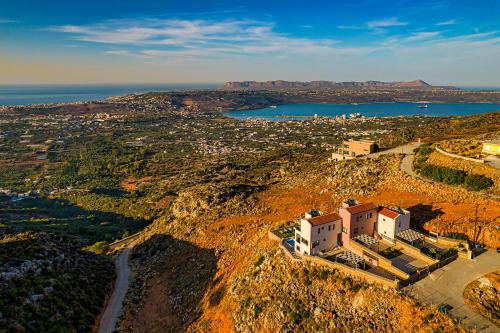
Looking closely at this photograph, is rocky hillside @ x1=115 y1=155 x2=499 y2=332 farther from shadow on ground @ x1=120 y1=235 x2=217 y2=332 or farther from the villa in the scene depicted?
the villa

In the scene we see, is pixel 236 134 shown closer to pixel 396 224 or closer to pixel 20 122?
pixel 20 122

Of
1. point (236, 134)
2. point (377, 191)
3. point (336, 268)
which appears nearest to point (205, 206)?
point (377, 191)

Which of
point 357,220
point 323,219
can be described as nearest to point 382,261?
point 357,220

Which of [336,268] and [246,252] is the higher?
[336,268]

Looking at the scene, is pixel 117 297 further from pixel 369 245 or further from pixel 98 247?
pixel 369 245

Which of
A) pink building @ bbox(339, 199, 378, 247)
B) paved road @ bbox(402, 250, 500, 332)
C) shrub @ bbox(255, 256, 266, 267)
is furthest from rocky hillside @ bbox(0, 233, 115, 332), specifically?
paved road @ bbox(402, 250, 500, 332)

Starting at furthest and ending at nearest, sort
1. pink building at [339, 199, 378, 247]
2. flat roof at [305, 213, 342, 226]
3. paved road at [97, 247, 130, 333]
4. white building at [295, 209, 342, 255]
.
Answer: paved road at [97, 247, 130, 333]
pink building at [339, 199, 378, 247]
flat roof at [305, 213, 342, 226]
white building at [295, 209, 342, 255]
